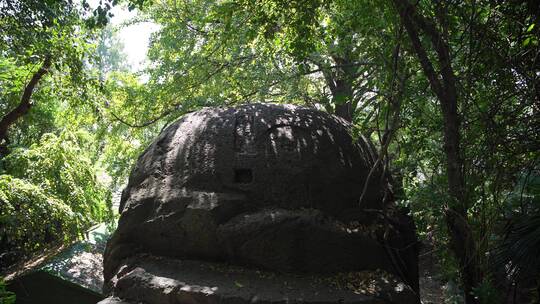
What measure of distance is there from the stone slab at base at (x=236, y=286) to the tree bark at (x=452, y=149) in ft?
2.40

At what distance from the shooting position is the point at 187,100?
9.27 metres

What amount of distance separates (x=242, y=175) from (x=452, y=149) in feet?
7.06

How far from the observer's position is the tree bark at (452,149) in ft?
12.9

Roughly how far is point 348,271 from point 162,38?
7.70 m

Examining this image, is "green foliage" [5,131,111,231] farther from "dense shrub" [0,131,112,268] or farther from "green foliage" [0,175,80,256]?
"green foliage" [0,175,80,256]

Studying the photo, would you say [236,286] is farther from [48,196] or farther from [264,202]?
[48,196]

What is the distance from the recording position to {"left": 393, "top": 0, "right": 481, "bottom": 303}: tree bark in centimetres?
394

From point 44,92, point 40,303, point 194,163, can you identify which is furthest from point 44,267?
point 194,163

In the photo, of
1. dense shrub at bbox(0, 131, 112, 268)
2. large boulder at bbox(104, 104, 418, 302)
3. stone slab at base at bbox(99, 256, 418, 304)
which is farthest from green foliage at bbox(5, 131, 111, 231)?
stone slab at base at bbox(99, 256, 418, 304)

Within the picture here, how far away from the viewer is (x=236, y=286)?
14.2 feet

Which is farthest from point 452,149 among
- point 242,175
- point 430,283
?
point 430,283

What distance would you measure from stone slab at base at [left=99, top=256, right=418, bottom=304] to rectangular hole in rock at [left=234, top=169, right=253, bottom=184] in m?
0.91

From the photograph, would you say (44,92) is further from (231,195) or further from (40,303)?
(231,195)

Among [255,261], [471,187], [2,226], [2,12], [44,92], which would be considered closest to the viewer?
[471,187]
